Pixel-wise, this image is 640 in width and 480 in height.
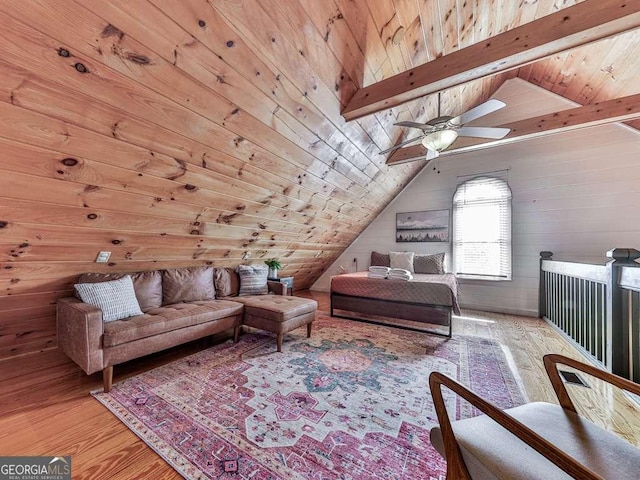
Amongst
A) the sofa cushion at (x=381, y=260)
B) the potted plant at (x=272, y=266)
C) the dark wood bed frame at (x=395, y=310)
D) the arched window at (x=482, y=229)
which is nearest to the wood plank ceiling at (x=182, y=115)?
the potted plant at (x=272, y=266)

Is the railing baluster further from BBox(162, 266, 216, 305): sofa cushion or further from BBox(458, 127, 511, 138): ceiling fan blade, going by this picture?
BBox(162, 266, 216, 305): sofa cushion

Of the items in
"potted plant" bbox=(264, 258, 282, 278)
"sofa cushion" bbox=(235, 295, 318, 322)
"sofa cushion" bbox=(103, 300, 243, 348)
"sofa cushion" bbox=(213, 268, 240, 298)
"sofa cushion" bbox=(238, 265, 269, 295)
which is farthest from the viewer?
"potted plant" bbox=(264, 258, 282, 278)

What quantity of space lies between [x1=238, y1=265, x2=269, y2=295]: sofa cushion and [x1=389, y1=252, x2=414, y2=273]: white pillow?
2.38m

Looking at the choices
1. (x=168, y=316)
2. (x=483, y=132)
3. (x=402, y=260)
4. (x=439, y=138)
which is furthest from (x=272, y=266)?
(x=483, y=132)

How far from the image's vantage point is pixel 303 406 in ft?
5.74

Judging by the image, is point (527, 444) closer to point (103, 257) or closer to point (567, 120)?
point (103, 257)

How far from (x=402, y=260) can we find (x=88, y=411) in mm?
4243

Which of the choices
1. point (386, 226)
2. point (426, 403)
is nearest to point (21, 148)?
point (426, 403)

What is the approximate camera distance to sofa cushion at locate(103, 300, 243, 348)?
1940 millimetres

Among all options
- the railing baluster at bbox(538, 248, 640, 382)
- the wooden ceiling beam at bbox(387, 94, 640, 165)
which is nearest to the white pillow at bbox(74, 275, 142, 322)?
the wooden ceiling beam at bbox(387, 94, 640, 165)

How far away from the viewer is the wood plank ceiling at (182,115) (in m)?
1.21

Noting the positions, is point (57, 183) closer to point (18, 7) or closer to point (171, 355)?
point (18, 7)

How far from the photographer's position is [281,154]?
2.38 m

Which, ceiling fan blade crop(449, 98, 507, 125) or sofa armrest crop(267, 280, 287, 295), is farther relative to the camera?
sofa armrest crop(267, 280, 287, 295)
